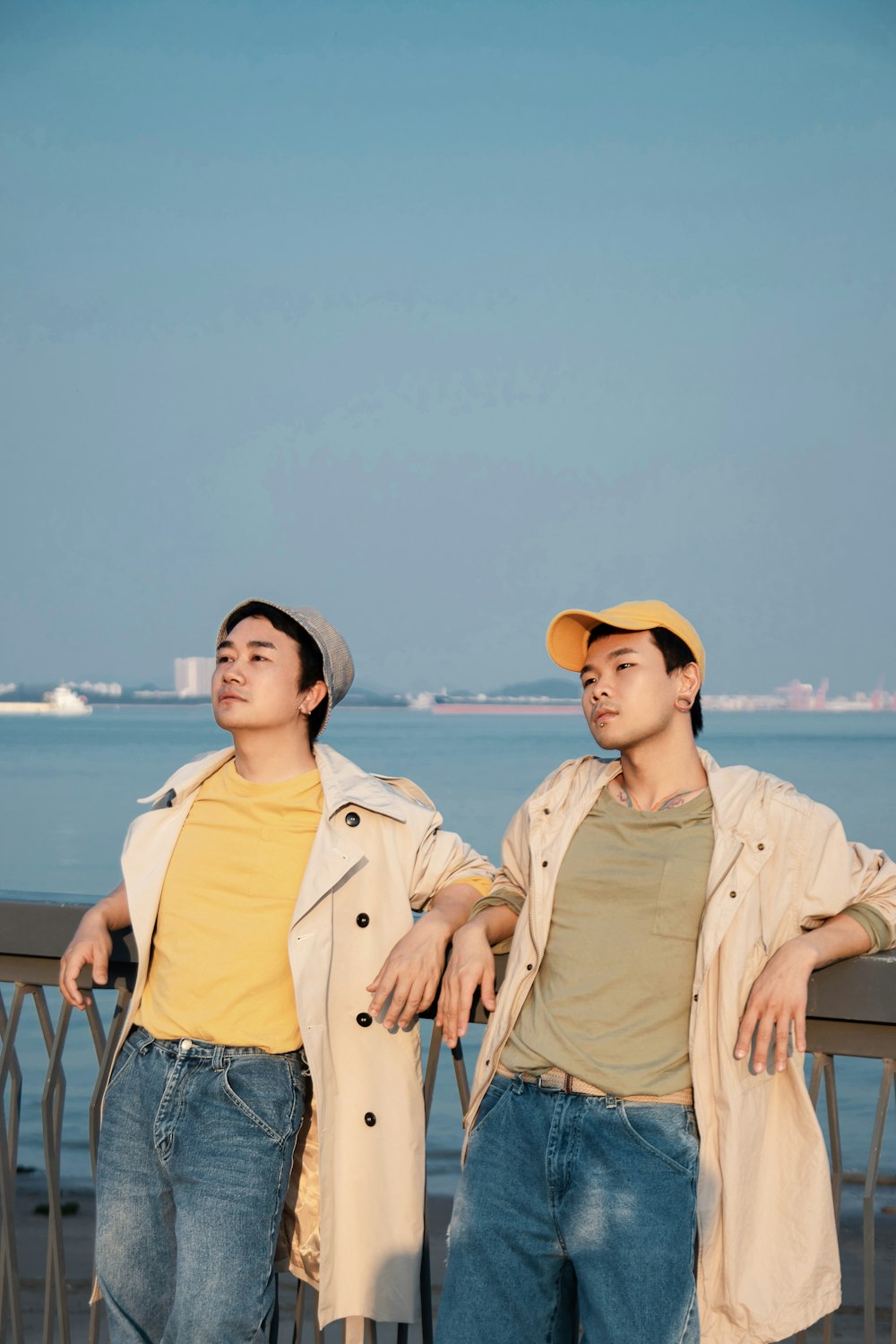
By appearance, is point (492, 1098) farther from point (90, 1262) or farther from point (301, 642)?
point (90, 1262)

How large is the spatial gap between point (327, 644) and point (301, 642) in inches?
2.6

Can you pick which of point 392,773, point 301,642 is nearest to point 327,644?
point 301,642

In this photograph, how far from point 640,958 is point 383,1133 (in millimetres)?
662

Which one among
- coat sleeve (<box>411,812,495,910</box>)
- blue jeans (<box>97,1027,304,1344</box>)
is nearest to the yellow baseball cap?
coat sleeve (<box>411,812,495,910</box>)

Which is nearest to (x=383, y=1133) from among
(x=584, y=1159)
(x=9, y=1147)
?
(x=584, y=1159)

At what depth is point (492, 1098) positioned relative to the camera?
2.68 meters

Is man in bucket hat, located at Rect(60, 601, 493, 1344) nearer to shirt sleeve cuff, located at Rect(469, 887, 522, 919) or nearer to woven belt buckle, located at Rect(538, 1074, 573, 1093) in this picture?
shirt sleeve cuff, located at Rect(469, 887, 522, 919)

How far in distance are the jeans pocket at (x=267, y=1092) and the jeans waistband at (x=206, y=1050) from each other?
11mm

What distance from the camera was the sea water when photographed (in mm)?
14320

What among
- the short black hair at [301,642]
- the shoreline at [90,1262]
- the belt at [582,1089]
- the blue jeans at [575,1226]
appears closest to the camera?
the blue jeans at [575,1226]

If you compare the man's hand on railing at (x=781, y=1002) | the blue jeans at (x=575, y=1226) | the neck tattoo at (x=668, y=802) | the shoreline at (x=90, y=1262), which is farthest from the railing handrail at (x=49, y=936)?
the shoreline at (x=90, y=1262)

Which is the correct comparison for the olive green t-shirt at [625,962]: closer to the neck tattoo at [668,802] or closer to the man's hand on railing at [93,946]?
the neck tattoo at [668,802]

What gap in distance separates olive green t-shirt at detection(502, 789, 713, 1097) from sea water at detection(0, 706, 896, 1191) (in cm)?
119

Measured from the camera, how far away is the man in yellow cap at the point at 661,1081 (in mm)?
2479
